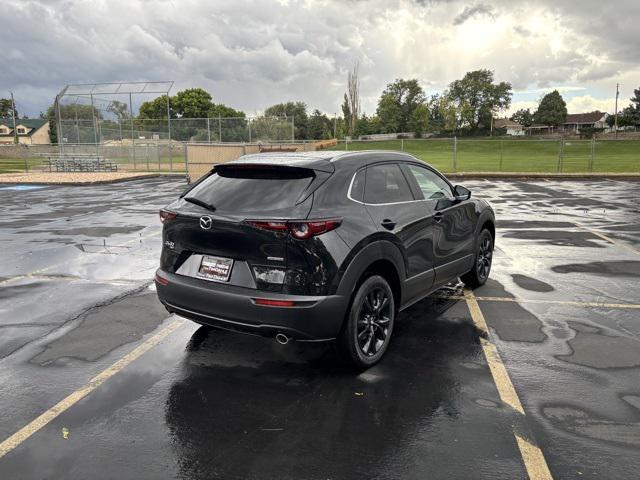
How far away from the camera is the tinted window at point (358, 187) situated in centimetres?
401

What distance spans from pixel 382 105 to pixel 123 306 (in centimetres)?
10097

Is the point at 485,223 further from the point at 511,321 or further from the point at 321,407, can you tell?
the point at 321,407

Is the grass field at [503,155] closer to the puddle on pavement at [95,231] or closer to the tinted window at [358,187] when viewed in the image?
the puddle on pavement at [95,231]

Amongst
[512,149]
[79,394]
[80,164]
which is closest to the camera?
[79,394]

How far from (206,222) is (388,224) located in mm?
1438

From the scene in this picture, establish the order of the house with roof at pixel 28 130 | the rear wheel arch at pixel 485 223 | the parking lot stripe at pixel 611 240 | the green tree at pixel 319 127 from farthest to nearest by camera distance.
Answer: the house with roof at pixel 28 130, the green tree at pixel 319 127, the parking lot stripe at pixel 611 240, the rear wheel arch at pixel 485 223

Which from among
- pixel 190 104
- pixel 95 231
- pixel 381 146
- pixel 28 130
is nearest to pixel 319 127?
pixel 190 104

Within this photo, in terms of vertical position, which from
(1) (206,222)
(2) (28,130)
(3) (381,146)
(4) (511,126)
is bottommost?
(1) (206,222)

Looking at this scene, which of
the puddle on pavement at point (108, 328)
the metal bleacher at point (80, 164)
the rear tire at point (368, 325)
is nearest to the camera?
the rear tire at point (368, 325)

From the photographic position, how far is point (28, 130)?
10681 cm

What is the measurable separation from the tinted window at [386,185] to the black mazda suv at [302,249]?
0.04 ft

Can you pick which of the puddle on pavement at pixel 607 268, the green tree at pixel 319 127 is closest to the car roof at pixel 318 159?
the puddle on pavement at pixel 607 268

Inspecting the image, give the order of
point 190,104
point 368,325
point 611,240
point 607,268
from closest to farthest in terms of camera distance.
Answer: point 368,325
point 607,268
point 611,240
point 190,104

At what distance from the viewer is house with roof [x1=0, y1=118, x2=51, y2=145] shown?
101 metres
